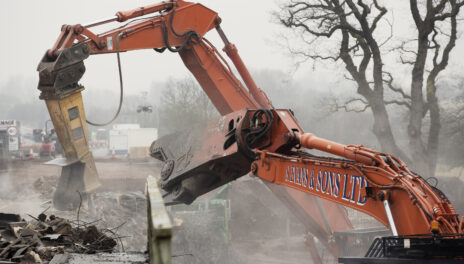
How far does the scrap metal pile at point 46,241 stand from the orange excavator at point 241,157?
2.16 m

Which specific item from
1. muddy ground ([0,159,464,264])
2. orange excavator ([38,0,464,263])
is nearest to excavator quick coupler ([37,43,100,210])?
orange excavator ([38,0,464,263])

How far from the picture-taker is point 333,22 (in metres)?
17.3

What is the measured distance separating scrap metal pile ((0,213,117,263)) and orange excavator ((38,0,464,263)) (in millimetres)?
2160

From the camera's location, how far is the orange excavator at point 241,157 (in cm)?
445

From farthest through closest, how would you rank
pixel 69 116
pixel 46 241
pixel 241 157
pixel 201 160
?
pixel 69 116
pixel 201 160
pixel 241 157
pixel 46 241

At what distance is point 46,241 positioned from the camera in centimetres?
483

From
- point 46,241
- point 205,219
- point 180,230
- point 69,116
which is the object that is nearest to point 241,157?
point 46,241

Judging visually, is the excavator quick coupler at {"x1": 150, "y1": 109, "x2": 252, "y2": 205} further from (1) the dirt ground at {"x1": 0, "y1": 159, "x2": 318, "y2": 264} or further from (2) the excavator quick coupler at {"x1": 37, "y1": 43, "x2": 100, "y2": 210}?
(1) the dirt ground at {"x1": 0, "y1": 159, "x2": 318, "y2": 264}

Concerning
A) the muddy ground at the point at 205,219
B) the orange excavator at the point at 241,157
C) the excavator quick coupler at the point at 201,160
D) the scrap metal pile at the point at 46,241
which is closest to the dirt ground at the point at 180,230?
the muddy ground at the point at 205,219

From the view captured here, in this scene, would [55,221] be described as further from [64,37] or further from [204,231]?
[204,231]

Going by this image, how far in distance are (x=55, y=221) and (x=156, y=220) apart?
4.23m

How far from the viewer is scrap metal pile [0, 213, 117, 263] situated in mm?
4206

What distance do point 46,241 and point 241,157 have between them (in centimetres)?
265

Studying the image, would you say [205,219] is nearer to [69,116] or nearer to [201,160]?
[69,116]
